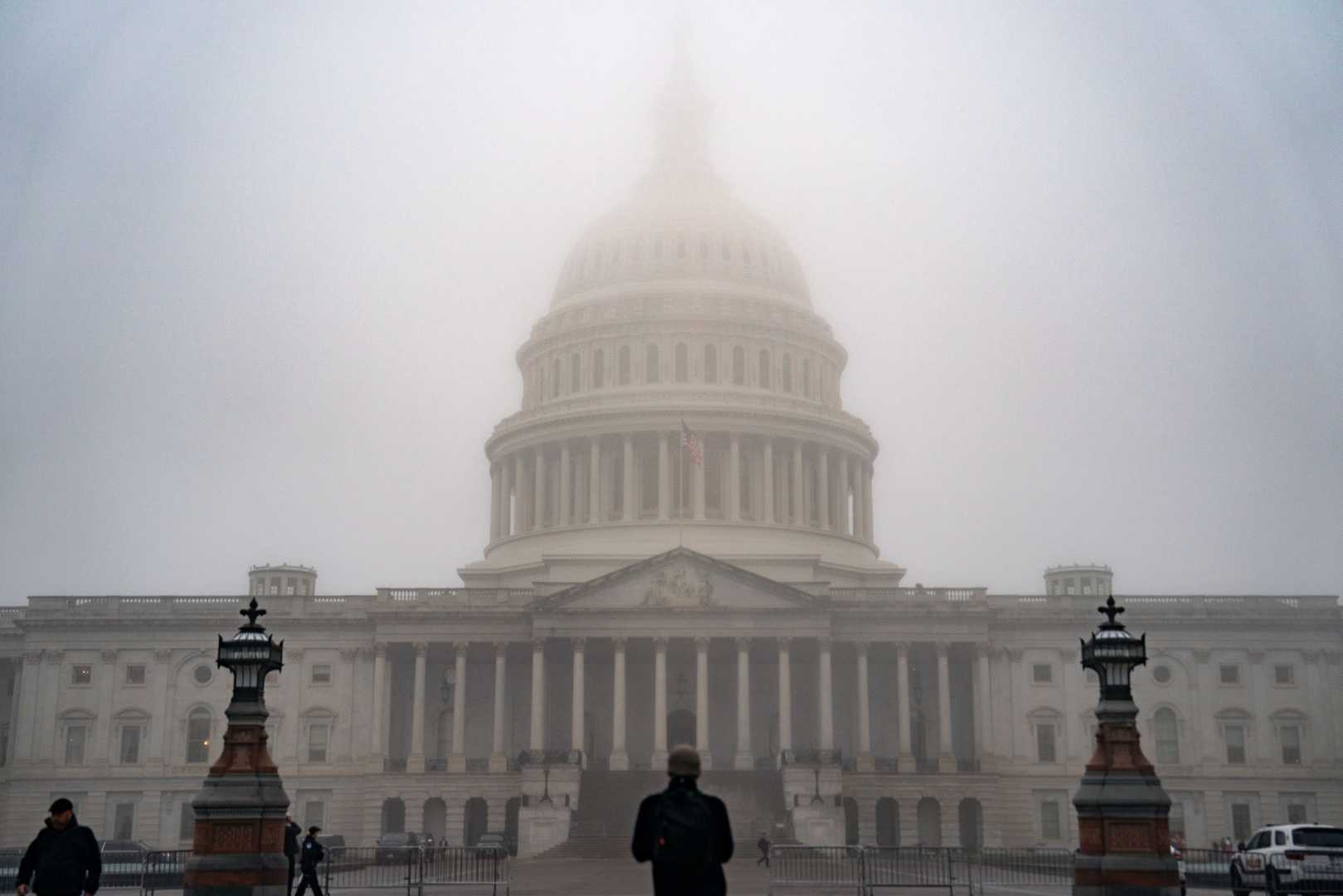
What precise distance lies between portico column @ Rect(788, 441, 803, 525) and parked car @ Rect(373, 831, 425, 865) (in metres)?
33.1

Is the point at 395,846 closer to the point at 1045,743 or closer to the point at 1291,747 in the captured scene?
the point at 1045,743

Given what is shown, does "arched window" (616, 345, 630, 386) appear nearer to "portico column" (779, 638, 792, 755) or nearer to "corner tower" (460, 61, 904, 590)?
"corner tower" (460, 61, 904, 590)

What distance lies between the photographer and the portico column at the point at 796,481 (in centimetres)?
10994

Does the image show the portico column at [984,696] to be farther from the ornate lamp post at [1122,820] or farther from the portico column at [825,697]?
the ornate lamp post at [1122,820]

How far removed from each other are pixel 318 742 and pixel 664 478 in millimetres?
27037

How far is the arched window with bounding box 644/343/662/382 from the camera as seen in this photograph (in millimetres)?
114562

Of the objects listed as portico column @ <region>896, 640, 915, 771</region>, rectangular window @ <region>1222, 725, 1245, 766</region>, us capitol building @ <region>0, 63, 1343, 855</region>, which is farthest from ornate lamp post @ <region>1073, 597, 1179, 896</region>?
rectangular window @ <region>1222, 725, 1245, 766</region>

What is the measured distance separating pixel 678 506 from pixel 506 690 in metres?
18.0

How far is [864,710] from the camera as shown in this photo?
306ft

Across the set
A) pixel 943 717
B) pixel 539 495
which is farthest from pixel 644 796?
pixel 539 495

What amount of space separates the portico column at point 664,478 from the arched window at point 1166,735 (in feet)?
104

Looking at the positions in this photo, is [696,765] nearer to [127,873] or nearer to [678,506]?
[127,873]

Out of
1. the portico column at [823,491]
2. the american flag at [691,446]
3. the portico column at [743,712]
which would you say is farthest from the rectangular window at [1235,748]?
the american flag at [691,446]

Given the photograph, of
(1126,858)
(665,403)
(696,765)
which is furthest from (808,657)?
(696,765)
